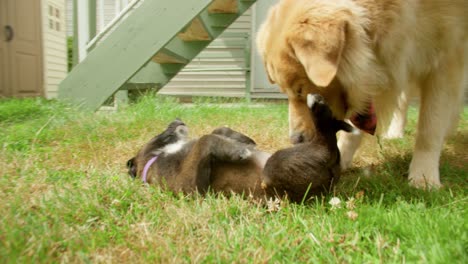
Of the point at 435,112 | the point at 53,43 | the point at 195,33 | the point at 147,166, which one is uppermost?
the point at 53,43

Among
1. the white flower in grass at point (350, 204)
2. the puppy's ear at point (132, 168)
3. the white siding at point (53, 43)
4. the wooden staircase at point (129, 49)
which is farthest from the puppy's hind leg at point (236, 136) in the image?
the white siding at point (53, 43)

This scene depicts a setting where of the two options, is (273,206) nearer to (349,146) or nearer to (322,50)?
(322,50)

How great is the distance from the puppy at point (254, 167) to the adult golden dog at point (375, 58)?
0.78 ft

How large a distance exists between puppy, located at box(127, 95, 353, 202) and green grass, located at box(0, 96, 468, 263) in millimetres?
103

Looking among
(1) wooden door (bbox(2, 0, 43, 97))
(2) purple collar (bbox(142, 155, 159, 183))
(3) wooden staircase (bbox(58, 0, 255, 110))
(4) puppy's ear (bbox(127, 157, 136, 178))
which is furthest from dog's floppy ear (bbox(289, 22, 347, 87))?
(1) wooden door (bbox(2, 0, 43, 97))

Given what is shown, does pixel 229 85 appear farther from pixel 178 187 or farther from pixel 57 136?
pixel 178 187

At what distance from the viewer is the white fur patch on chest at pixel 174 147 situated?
2612mm

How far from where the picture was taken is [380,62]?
2.19 metres

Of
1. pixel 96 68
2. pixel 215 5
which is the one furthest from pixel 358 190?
pixel 215 5

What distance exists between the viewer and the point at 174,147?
8.90ft

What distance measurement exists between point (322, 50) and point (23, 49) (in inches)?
420

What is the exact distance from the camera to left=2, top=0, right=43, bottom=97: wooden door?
940 centimetres

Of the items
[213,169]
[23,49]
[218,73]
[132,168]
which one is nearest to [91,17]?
[218,73]

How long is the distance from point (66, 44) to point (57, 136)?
11.6 meters
